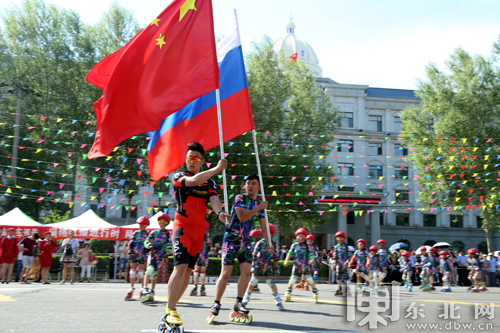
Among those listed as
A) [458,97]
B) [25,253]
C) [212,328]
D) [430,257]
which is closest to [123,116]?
[212,328]

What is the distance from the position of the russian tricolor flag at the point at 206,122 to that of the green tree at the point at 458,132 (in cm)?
2470

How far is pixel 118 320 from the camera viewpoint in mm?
6480

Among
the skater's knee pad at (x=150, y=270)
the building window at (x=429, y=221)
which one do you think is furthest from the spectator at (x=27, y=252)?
the building window at (x=429, y=221)

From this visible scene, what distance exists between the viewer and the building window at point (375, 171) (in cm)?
5056

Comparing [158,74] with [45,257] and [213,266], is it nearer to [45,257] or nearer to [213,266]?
[45,257]

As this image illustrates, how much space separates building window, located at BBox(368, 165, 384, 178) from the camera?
50562mm

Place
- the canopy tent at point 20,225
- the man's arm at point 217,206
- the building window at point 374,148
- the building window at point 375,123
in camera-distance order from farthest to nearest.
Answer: the building window at point 375,123
the building window at point 374,148
the canopy tent at point 20,225
the man's arm at point 217,206

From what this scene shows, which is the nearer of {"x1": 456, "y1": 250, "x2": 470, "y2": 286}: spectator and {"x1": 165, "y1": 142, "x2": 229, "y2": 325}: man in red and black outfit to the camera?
{"x1": 165, "y1": 142, "x2": 229, "y2": 325}: man in red and black outfit

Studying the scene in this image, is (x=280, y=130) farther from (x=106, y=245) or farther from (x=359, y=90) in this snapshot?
(x=359, y=90)

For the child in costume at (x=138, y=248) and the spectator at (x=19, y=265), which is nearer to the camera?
the child in costume at (x=138, y=248)

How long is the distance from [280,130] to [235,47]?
24596mm

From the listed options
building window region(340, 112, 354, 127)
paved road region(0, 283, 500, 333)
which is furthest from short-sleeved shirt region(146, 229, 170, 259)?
building window region(340, 112, 354, 127)

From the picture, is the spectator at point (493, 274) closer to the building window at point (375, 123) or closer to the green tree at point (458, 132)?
the green tree at point (458, 132)

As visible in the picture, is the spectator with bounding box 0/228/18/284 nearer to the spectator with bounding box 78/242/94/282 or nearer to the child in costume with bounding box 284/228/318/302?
the spectator with bounding box 78/242/94/282
